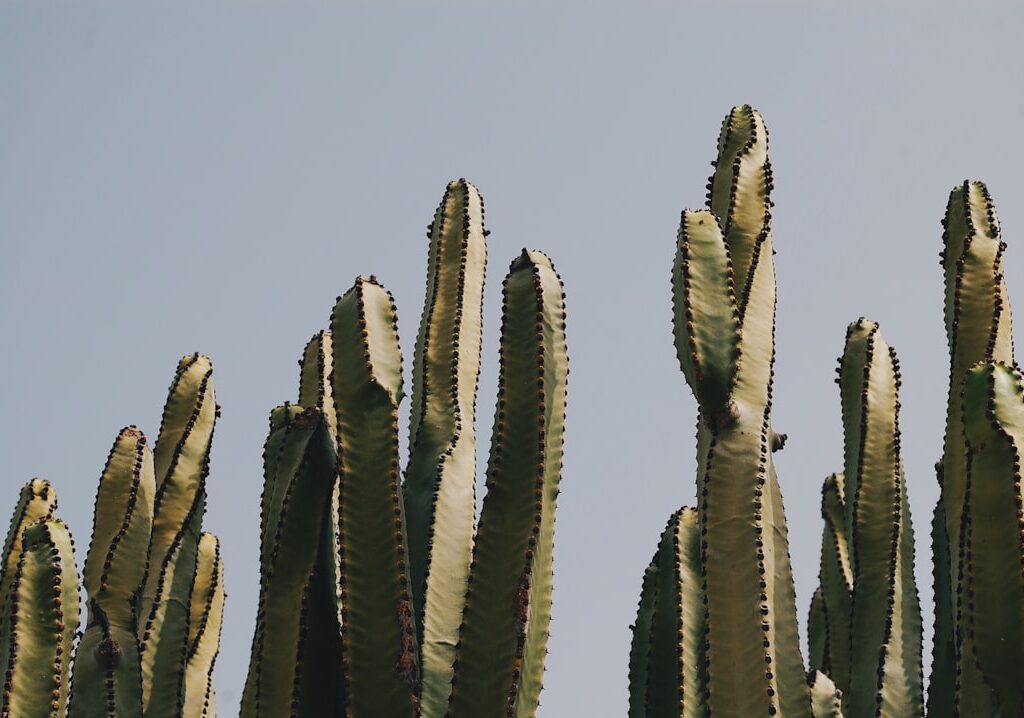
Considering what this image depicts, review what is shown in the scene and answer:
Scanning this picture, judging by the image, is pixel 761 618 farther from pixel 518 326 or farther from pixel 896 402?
pixel 896 402

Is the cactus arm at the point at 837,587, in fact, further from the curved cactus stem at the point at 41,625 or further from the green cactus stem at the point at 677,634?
the curved cactus stem at the point at 41,625

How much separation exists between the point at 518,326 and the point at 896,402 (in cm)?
161

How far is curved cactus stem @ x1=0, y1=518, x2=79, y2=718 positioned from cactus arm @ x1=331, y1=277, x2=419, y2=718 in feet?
3.77

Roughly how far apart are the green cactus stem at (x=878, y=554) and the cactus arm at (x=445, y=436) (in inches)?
51.7

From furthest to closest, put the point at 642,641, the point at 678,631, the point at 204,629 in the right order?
the point at 204,629, the point at 642,641, the point at 678,631

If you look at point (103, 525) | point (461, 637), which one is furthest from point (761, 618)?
point (103, 525)

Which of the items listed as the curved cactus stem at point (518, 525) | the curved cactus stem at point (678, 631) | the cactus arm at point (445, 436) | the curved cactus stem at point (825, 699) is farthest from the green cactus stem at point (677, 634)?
the cactus arm at point (445, 436)

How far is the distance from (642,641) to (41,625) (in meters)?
1.82

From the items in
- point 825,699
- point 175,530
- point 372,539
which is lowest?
point 825,699

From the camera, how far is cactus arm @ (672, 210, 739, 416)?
3807 mm

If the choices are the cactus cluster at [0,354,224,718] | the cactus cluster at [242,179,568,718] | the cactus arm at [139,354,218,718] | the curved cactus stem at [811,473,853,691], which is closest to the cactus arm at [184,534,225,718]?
the cactus cluster at [0,354,224,718]

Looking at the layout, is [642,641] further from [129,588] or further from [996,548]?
[129,588]

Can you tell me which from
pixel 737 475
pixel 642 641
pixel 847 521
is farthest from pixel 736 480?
pixel 847 521

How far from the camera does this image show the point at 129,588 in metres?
4.88
